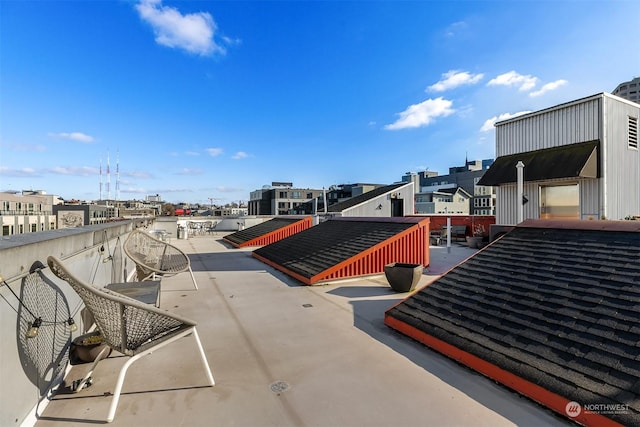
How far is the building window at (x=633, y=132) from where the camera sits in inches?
417

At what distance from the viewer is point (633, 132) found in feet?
35.0

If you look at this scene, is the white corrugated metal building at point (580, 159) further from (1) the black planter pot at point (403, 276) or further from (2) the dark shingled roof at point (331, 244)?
(1) the black planter pot at point (403, 276)

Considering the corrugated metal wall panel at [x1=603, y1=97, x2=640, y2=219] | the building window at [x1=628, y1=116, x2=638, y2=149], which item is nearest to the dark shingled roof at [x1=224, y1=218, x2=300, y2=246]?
the corrugated metal wall panel at [x1=603, y1=97, x2=640, y2=219]

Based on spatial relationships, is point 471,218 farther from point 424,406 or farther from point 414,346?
point 424,406

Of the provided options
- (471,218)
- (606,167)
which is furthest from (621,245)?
(471,218)

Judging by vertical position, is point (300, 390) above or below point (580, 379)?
below

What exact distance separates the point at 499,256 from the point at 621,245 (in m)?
1.42

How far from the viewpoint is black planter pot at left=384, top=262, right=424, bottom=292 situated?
6.29m

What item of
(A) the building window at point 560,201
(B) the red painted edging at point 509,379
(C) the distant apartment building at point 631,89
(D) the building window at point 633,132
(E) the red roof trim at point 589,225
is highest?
(C) the distant apartment building at point 631,89

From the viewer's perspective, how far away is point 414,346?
3.81 m

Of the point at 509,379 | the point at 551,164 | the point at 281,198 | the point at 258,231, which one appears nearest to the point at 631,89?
the point at 281,198
